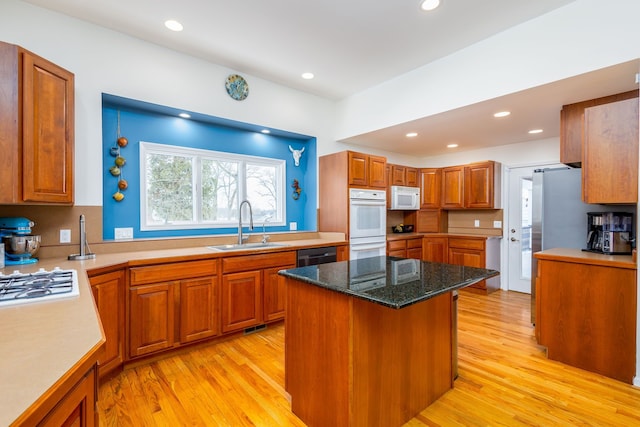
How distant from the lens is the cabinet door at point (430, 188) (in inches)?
211

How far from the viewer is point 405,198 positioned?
16.8 feet

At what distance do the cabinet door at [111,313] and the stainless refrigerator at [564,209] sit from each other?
385cm

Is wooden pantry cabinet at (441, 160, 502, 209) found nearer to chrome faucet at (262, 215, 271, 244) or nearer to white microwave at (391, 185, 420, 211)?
white microwave at (391, 185, 420, 211)

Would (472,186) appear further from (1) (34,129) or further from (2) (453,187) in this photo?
(1) (34,129)

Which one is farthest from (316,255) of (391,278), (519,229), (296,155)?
(519,229)

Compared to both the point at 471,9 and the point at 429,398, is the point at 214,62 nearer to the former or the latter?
the point at 471,9

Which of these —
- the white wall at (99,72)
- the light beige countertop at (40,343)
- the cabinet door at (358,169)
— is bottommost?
the light beige countertop at (40,343)

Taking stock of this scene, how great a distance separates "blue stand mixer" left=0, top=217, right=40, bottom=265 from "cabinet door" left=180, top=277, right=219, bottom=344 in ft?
3.49

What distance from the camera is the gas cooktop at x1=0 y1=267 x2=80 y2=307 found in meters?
1.28

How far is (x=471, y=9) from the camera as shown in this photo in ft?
7.82

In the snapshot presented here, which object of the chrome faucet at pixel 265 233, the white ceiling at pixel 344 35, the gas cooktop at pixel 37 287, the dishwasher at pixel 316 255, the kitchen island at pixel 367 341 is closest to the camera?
the gas cooktop at pixel 37 287

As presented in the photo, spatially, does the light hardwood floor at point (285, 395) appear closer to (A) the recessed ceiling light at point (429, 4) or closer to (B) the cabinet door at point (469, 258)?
(B) the cabinet door at point (469, 258)

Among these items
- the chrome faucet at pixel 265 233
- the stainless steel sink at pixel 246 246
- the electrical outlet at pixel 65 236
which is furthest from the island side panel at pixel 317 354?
the electrical outlet at pixel 65 236

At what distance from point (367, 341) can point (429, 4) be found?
248cm
